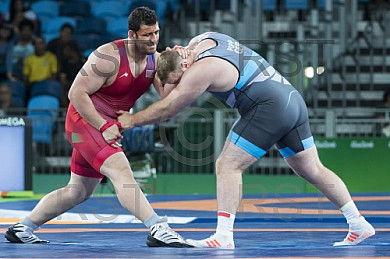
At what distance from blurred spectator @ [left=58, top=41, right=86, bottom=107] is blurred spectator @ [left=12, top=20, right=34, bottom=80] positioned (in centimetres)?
65

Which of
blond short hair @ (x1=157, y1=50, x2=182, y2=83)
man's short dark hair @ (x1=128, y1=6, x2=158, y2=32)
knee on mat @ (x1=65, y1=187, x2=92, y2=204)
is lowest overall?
knee on mat @ (x1=65, y1=187, x2=92, y2=204)

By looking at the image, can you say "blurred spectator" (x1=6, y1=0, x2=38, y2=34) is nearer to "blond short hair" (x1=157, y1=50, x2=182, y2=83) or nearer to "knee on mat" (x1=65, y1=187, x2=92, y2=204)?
"knee on mat" (x1=65, y1=187, x2=92, y2=204)

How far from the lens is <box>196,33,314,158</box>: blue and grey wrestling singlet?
5543 millimetres

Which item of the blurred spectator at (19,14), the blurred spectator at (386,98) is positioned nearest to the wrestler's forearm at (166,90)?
the blurred spectator at (386,98)

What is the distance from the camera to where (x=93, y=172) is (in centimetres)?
590

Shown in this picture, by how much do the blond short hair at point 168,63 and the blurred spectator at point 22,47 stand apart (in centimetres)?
960

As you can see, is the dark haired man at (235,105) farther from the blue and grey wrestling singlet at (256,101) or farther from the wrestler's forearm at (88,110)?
the wrestler's forearm at (88,110)

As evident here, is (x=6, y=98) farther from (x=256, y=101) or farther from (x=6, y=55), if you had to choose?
(x=256, y=101)

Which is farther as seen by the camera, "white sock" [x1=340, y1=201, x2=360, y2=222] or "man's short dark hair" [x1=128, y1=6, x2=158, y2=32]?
"white sock" [x1=340, y1=201, x2=360, y2=222]

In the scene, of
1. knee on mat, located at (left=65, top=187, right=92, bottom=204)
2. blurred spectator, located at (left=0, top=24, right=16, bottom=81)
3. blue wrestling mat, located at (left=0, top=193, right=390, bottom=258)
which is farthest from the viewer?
blurred spectator, located at (left=0, top=24, right=16, bottom=81)

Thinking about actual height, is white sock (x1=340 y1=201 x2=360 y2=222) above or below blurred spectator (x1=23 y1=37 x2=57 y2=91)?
below

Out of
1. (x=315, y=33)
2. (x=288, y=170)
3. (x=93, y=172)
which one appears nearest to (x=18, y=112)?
(x=288, y=170)

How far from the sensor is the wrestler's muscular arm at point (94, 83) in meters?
5.62

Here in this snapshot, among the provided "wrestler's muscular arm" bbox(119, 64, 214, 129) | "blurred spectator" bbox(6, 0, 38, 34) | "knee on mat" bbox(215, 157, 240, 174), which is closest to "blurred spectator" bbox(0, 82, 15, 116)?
"blurred spectator" bbox(6, 0, 38, 34)
